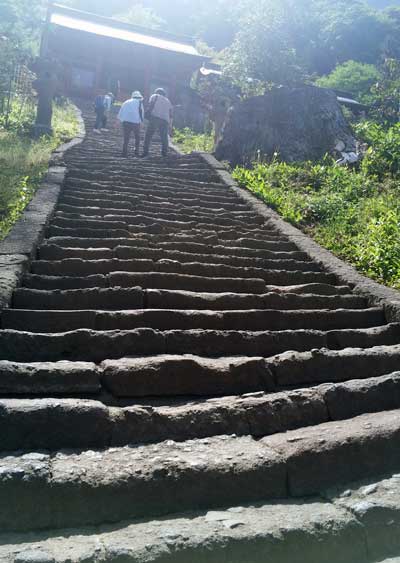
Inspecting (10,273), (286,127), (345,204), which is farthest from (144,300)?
(286,127)

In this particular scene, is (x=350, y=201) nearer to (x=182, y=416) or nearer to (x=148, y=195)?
(x=148, y=195)

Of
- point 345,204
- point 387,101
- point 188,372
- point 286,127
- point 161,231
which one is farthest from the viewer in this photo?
point 387,101

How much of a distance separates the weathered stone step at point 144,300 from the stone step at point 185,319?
0.86 feet

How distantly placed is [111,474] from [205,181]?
25.6 feet

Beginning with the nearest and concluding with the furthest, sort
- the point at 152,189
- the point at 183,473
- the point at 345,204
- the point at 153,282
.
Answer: the point at 183,473 < the point at 153,282 < the point at 345,204 < the point at 152,189

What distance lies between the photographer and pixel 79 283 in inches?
180

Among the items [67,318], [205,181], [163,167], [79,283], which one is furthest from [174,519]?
[163,167]

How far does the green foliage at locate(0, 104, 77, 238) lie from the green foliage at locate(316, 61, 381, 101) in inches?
592

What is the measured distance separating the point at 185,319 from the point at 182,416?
49.7 inches

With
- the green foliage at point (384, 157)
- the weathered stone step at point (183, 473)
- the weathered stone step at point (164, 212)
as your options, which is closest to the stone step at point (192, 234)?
the weathered stone step at point (164, 212)

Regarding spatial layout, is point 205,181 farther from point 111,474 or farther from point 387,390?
point 111,474

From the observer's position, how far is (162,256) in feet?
18.1

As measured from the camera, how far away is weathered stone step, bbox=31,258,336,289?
4.86 meters

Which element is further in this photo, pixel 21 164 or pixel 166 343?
pixel 21 164
